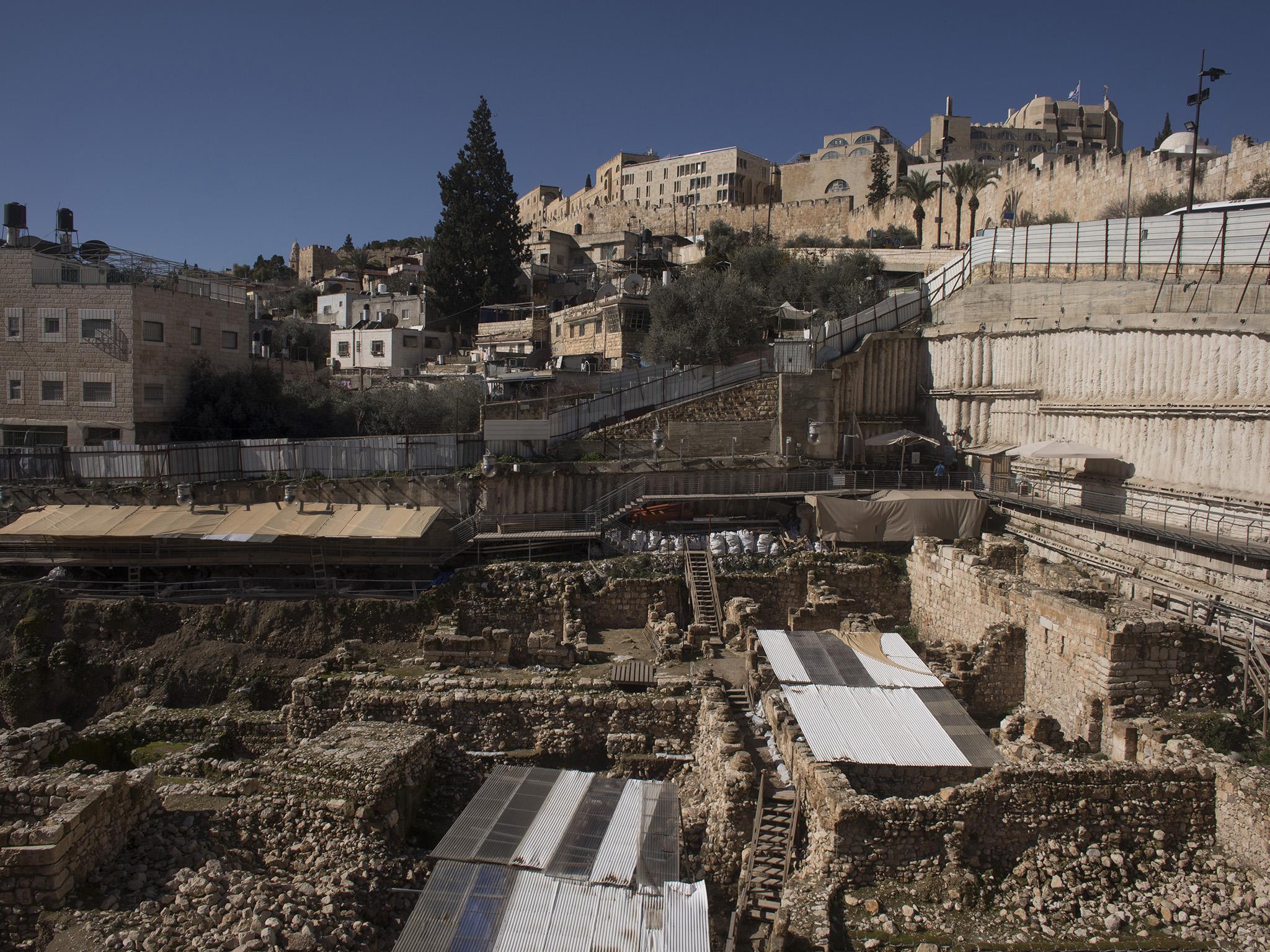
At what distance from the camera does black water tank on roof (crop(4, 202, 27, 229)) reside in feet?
83.5

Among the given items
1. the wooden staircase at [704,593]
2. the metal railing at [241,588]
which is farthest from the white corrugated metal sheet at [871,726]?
the metal railing at [241,588]

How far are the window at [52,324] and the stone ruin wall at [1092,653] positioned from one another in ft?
82.7

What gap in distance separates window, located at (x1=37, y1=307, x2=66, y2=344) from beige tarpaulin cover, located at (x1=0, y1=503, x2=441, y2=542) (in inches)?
286

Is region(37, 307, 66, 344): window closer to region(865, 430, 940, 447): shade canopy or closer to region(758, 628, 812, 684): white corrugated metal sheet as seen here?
region(758, 628, 812, 684): white corrugated metal sheet

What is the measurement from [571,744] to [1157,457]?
46.5ft

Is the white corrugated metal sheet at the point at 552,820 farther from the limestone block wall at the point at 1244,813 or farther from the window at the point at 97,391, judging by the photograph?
the window at the point at 97,391

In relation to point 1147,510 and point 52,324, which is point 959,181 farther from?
point 52,324

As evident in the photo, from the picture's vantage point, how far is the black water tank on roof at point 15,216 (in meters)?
25.4

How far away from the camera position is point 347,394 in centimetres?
2877

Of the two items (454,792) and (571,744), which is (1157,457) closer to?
(571,744)

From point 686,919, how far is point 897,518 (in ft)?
40.3

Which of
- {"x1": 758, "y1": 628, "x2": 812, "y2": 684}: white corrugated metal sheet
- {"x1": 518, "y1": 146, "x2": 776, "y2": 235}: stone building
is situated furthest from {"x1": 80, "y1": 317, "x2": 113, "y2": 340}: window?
{"x1": 518, "y1": 146, "x2": 776, "y2": 235}: stone building

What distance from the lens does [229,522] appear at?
18.5 metres

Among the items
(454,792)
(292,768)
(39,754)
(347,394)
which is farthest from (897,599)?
(347,394)
